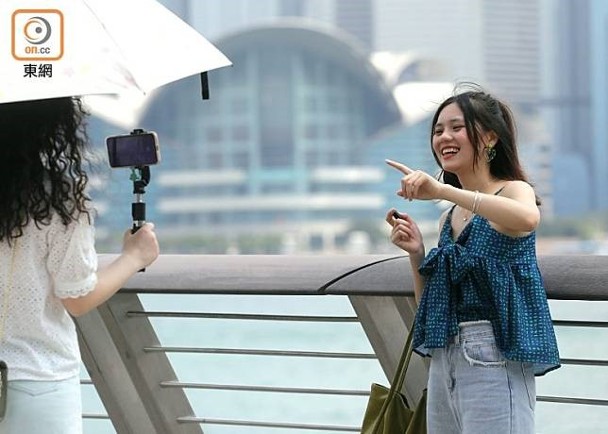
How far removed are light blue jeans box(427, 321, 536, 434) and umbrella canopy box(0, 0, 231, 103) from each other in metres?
→ 0.69

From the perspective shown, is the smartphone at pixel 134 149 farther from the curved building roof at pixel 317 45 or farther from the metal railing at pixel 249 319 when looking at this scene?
the curved building roof at pixel 317 45

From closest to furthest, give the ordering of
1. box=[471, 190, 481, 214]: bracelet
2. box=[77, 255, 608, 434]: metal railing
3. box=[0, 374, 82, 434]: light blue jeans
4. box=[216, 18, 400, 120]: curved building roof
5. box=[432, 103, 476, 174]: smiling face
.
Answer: box=[0, 374, 82, 434]: light blue jeans < box=[471, 190, 481, 214]: bracelet < box=[432, 103, 476, 174]: smiling face < box=[77, 255, 608, 434]: metal railing < box=[216, 18, 400, 120]: curved building roof

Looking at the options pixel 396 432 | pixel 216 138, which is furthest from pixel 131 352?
pixel 216 138

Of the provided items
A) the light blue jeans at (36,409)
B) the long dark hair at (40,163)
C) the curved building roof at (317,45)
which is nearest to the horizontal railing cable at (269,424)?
the light blue jeans at (36,409)

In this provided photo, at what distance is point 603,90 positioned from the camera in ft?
206

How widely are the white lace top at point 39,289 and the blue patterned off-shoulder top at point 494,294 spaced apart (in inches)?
25.3

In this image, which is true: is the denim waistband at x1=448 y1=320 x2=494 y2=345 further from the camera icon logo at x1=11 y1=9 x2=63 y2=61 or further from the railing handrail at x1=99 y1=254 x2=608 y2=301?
the camera icon logo at x1=11 y1=9 x2=63 y2=61

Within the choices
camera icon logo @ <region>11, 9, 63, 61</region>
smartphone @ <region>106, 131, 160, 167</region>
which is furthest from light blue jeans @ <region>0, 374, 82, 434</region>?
camera icon logo @ <region>11, 9, 63, 61</region>

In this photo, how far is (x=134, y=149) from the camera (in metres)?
2.46

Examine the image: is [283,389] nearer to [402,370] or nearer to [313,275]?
[313,275]

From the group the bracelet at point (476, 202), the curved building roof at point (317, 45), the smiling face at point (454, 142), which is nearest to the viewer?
the bracelet at point (476, 202)

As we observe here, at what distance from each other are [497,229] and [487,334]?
7.6 inches

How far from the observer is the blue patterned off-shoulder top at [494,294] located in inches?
93.7

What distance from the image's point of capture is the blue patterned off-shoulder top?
2379 millimetres
